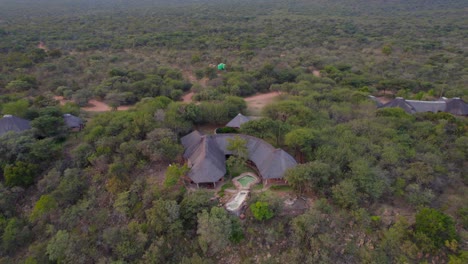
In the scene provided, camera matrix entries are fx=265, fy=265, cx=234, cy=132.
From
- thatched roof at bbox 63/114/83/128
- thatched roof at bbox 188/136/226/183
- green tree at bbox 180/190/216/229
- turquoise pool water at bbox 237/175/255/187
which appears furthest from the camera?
thatched roof at bbox 63/114/83/128

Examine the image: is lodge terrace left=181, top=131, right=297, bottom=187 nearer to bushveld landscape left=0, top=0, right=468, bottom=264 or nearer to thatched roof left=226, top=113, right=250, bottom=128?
bushveld landscape left=0, top=0, right=468, bottom=264

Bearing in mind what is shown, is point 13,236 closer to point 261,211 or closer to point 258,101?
point 261,211

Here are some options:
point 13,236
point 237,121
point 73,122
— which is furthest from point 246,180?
point 73,122

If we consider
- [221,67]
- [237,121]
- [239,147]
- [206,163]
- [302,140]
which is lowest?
[206,163]

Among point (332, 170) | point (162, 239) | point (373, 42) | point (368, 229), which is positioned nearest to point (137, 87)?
point (162, 239)

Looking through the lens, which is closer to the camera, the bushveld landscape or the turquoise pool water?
the bushveld landscape

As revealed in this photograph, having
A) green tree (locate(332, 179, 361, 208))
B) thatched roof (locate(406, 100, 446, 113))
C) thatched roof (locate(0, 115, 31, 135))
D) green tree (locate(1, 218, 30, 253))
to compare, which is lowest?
green tree (locate(1, 218, 30, 253))

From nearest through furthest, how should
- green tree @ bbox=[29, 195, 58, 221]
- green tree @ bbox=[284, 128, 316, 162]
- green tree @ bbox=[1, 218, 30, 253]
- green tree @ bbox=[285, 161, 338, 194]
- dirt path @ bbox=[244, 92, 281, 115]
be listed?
green tree @ bbox=[1, 218, 30, 253]
green tree @ bbox=[285, 161, 338, 194]
green tree @ bbox=[29, 195, 58, 221]
green tree @ bbox=[284, 128, 316, 162]
dirt path @ bbox=[244, 92, 281, 115]

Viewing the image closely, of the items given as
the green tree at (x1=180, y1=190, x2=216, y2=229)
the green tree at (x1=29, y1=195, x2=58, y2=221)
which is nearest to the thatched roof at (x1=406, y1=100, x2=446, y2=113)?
the green tree at (x1=180, y1=190, x2=216, y2=229)
